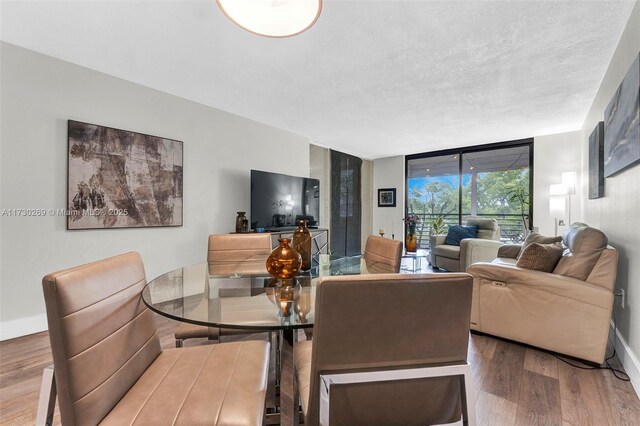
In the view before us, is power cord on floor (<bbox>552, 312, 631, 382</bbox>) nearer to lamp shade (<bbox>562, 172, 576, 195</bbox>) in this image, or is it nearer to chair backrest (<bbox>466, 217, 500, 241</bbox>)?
lamp shade (<bbox>562, 172, 576, 195</bbox>)

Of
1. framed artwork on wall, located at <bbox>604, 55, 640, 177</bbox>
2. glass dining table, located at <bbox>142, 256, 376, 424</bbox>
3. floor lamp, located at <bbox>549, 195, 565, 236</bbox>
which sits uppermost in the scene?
framed artwork on wall, located at <bbox>604, 55, 640, 177</bbox>

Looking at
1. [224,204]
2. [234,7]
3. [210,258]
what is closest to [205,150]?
[224,204]

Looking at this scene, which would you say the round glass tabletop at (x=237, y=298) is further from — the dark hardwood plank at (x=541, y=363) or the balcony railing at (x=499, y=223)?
the balcony railing at (x=499, y=223)

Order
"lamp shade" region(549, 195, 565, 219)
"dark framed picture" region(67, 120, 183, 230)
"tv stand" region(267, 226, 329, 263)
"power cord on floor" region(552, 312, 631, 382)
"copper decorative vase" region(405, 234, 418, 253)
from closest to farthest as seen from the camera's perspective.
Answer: "power cord on floor" region(552, 312, 631, 382), "dark framed picture" region(67, 120, 183, 230), "tv stand" region(267, 226, 329, 263), "lamp shade" region(549, 195, 565, 219), "copper decorative vase" region(405, 234, 418, 253)

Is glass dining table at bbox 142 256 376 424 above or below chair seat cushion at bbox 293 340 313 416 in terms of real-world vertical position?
above

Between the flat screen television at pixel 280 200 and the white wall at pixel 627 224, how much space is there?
350 cm

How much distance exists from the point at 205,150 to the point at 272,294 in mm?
2764

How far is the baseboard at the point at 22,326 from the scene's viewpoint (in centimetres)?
227

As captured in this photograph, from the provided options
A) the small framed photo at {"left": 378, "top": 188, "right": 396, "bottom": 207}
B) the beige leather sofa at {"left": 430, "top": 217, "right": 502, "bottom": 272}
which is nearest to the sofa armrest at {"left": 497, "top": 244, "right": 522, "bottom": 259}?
the beige leather sofa at {"left": 430, "top": 217, "right": 502, "bottom": 272}

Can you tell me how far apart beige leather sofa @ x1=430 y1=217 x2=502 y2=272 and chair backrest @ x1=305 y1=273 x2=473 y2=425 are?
3.69 metres

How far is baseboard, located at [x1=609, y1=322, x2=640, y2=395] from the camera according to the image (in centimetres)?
167

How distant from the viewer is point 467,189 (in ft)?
19.1

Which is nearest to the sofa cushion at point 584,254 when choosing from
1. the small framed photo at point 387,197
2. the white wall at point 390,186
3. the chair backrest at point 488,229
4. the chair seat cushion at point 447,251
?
the chair seat cushion at point 447,251

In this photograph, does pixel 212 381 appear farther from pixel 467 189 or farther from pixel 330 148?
pixel 467 189
